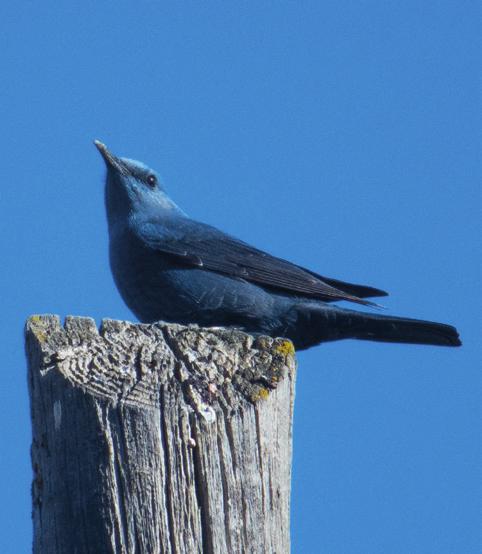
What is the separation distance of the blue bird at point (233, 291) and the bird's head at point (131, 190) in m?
0.37

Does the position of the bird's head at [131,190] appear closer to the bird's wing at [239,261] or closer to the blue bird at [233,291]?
the blue bird at [233,291]

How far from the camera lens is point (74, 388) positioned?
3.18m

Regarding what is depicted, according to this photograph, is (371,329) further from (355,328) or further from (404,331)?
(404,331)

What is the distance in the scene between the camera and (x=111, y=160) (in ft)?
27.9

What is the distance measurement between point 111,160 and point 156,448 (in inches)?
227

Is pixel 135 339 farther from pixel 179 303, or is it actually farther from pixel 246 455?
pixel 179 303

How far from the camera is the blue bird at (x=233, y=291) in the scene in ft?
22.1

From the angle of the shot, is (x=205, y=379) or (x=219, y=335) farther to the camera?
(x=219, y=335)

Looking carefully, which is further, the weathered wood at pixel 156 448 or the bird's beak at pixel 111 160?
the bird's beak at pixel 111 160

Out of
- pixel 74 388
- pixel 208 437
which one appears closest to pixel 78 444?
pixel 74 388

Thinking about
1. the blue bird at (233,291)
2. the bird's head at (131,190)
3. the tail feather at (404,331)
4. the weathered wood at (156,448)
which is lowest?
the weathered wood at (156,448)

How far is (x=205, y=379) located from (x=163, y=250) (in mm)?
3944

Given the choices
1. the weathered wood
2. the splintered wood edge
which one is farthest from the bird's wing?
the weathered wood

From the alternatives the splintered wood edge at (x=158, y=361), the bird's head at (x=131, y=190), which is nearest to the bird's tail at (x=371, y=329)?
the bird's head at (x=131, y=190)
